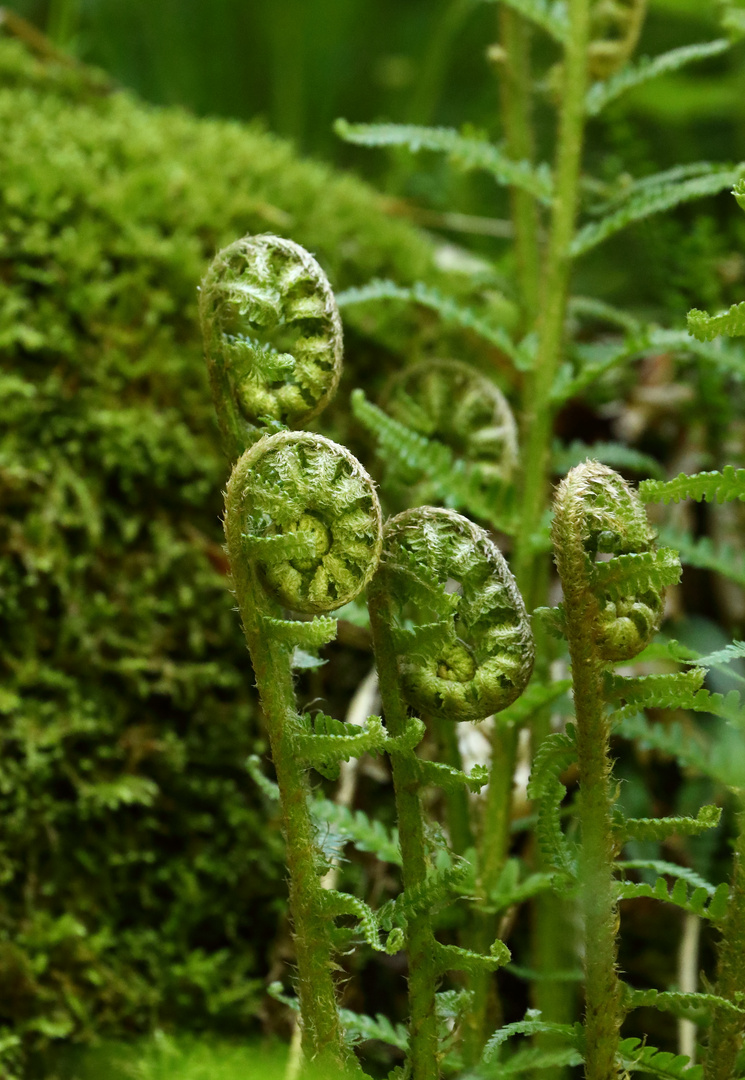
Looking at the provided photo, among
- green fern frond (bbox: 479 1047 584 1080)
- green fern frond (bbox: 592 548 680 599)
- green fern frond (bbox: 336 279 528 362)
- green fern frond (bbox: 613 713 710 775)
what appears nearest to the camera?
green fern frond (bbox: 592 548 680 599)

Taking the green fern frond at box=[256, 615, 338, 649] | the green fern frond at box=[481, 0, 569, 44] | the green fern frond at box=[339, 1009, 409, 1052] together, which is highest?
the green fern frond at box=[481, 0, 569, 44]

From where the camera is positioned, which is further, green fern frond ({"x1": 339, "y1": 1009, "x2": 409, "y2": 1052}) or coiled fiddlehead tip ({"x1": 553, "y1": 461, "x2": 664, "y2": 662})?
green fern frond ({"x1": 339, "y1": 1009, "x2": 409, "y2": 1052})

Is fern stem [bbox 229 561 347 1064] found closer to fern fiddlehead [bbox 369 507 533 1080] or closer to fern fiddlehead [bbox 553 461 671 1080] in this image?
fern fiddlehead [bbox 369 507 533 1080]

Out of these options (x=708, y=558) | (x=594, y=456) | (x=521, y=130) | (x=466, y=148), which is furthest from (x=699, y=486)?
(x=521, y=130)

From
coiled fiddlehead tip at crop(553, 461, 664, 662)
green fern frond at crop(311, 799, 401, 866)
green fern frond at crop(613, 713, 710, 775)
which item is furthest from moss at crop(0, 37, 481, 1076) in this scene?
coiled fiddlehead tip at crop(553, 461, 664, 662)

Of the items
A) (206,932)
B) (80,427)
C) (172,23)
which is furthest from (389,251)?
(172,23)

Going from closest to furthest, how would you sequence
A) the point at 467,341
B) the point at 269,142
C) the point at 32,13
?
the point at 467,341 → the point at 269,142 → the point at 32,13

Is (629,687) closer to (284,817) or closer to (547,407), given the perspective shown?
(284,817)

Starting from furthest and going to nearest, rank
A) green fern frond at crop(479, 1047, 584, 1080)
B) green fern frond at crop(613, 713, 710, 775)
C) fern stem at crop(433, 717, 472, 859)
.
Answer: fern stem at crop(433, 717, 472, 859)
green fern frond at crop(613, 713, 710, 775)
green fern frond at crop(479, 1047, 584, 1080)
